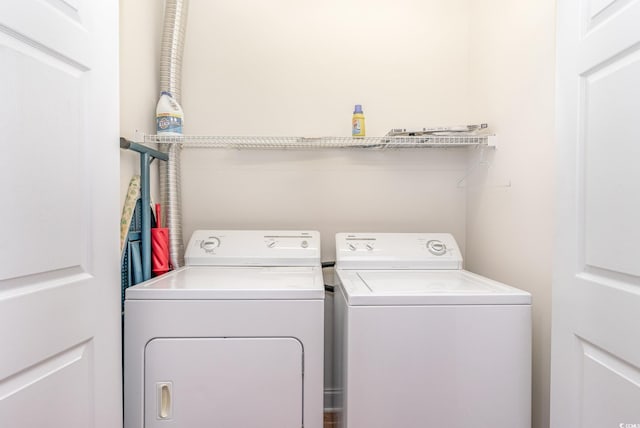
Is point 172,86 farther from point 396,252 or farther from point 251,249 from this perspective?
point 396,252

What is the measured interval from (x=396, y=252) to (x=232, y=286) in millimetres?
905

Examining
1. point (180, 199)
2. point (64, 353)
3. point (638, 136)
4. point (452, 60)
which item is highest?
point (452, 60)

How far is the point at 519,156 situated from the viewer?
1.57 metres

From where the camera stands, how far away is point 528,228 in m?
1.50

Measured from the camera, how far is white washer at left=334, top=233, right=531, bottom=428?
120 centimetres

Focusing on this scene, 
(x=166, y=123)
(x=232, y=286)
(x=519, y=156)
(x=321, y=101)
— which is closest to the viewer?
(x=232, y=286)

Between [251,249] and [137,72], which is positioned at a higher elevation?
[137,72]

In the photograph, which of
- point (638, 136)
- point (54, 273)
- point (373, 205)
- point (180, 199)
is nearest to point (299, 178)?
point (373, 205)

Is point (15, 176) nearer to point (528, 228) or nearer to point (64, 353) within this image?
point (64, 353)

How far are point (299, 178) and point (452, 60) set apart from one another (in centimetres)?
120

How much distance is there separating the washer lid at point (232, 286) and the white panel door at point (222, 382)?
0.16 meters

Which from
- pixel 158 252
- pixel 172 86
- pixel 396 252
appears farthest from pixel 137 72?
pixel 396 252

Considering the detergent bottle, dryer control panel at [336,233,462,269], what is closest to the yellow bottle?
dryer control panel at [336,233,462,269]

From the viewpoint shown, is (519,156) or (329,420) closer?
(519,156)
